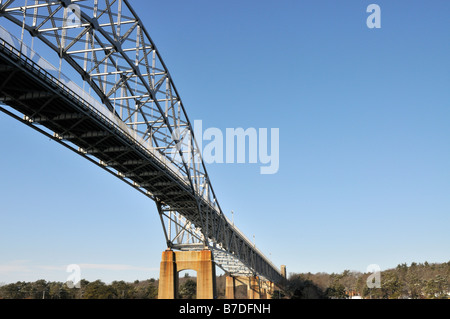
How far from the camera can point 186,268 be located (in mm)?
57500

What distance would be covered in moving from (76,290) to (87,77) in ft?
281

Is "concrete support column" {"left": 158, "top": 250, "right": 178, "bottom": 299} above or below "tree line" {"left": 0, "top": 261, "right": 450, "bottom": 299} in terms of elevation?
above

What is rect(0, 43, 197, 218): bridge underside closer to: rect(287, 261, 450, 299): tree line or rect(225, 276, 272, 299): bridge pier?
rect(225, 276, 272, 299): bridge pier

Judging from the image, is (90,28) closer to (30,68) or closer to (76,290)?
(30,68)

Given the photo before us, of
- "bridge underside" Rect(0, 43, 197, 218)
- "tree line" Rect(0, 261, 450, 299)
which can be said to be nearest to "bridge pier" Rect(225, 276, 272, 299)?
"tree line" Rect(0, 261, 450, 299)

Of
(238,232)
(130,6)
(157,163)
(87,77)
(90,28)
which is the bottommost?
(238,232)

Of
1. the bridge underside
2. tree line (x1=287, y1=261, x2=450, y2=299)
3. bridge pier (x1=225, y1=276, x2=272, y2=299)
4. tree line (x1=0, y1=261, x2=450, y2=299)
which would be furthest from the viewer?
tree line (x1=287, y1=261, x2=450, y2=299)

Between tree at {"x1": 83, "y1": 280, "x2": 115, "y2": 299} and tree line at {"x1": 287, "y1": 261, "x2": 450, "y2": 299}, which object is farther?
tree line at {"x1": 287, "y1": 261, "x2": 450, "y2": 299}

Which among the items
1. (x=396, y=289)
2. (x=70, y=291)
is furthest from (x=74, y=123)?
(x=396, y=289)

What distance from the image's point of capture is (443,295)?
108 metres

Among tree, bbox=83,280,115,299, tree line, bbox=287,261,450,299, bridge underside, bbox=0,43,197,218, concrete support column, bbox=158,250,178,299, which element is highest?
bridge underside, bbox=0,43,197,218

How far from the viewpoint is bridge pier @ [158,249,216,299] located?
5609 cm

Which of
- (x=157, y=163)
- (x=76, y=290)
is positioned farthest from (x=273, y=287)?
(x=157, y=163)

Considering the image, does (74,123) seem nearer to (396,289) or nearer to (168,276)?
(168,276)
